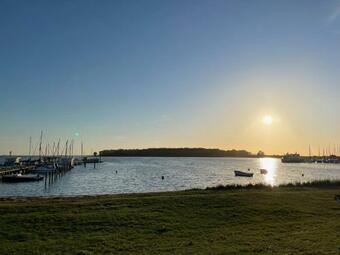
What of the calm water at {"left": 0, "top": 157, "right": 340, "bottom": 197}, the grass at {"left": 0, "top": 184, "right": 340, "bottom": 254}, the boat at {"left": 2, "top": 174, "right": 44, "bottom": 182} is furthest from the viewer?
the boat at {"left": 2, "top": 174, "right": 44, "bottom": 182}

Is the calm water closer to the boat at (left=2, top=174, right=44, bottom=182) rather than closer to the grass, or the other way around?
the boat at (left=2, top=174, right=44, bottom=182)

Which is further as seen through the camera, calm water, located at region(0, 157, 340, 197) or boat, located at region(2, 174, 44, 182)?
boat, located at region(2, 174, 44, 182)

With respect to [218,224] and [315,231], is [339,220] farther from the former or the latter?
[218,224]

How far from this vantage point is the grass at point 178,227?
13.3m

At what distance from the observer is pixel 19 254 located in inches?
497

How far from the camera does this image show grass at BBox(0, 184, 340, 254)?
1328 centimetres

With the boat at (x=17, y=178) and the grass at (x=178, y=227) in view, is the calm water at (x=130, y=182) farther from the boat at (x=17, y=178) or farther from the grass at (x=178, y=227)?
the grass at (x=178, y=227)

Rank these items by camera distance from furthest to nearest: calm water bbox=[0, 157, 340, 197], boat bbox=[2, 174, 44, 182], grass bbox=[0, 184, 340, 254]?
boat bbox=[2, 174, 44, 182]
calm water bbox=[0, 157, 340, 197]
grass bbox=[0, 184, 340, 254]

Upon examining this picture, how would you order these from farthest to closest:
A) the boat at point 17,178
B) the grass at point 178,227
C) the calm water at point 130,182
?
the boat at point 17,178 → the calm water at point 130,182 → the grass at point 178,227

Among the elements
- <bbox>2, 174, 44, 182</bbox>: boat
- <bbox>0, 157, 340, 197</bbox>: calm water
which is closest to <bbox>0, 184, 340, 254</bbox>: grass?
<bbox>0, 157, 340, 197</bbox>: calm water

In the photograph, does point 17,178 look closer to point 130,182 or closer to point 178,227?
point 130,182

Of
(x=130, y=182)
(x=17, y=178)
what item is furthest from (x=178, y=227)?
(x=17, y=178)

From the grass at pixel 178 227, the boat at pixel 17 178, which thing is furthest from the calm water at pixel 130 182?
the grass at pixel 178 227

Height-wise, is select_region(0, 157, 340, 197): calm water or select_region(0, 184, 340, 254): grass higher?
select_region(0, 184, 340, 254): grass
